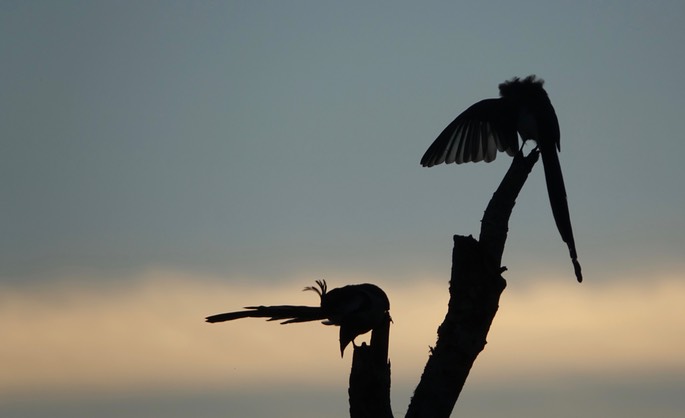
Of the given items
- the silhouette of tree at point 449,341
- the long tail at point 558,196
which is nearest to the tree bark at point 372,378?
the silhouette of tree at point 449,341

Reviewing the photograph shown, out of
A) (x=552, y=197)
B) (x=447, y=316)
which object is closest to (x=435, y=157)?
(x=552, y=197)

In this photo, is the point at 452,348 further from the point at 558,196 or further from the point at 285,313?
the point at 558,196

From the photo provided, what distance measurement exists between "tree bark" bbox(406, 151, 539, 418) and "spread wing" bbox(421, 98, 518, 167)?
7.55m

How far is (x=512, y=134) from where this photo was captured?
48.2 feet


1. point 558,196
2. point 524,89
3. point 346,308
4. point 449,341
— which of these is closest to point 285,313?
point 346,308

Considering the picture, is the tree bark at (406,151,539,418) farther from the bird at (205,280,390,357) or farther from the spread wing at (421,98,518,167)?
the spread wing at (421,98,518,167)

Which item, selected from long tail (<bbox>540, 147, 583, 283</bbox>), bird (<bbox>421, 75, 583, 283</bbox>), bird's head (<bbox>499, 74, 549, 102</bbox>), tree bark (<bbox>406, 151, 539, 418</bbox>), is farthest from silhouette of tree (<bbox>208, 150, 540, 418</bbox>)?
bird's head (<bbox>499, 74, 549, 102</bbox>)

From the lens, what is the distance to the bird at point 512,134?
10547 millimetres

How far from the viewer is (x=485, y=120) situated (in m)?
14.7

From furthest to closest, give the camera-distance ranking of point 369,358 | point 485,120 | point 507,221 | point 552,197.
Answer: point 485,120 < point 552,197 < point 507,221 < point 369,358

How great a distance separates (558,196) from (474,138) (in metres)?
5.01

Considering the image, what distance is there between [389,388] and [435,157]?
30.5 ft

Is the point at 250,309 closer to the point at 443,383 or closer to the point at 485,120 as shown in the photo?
the point at 443,383

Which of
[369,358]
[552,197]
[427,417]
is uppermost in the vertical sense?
[552,197]
